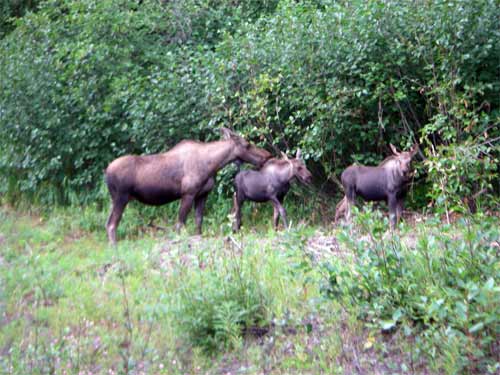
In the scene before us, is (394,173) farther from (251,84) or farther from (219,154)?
(251,84)

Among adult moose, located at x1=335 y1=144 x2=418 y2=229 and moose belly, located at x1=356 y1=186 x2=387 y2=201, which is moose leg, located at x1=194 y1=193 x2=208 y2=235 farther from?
moose belly, located at x1=356 y1=186 x2=387 y2=201

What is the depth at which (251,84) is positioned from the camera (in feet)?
46.6

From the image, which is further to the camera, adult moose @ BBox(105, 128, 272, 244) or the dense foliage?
adult moose @ BBox(105, 128, 272, 244)

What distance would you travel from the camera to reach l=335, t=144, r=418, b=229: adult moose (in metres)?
12.5

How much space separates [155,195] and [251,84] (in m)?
2.75

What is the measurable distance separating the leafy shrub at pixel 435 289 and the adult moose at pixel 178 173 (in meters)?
6.55

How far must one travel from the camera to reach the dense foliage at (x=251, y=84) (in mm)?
12320

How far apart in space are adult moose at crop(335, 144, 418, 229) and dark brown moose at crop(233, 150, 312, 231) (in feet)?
2.82

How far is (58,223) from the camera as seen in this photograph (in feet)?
48.4

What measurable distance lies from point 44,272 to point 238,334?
371 centimetres

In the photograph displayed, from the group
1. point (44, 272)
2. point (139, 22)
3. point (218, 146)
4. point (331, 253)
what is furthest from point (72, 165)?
point (331, 253)

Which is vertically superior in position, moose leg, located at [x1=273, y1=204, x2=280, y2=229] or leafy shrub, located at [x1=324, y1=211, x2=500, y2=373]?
leafy shrub, located at [x1=324, y1=211, x2=500, y2=373]

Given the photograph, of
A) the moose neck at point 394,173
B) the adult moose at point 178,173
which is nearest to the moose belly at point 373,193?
the moose neck at point 394,173

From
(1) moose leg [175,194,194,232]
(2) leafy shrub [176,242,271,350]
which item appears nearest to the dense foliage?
(1) moose leg [175,194,194,232]
